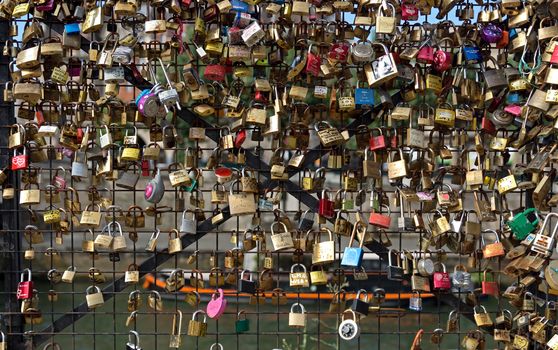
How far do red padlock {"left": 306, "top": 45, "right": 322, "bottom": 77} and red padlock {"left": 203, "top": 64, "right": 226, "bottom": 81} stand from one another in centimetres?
39

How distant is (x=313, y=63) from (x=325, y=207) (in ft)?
2.09

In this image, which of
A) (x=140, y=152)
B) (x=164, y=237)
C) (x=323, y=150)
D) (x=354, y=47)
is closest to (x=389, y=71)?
(x=354, y=47)

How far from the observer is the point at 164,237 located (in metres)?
10.1

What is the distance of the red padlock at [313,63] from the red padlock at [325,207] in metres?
0.54

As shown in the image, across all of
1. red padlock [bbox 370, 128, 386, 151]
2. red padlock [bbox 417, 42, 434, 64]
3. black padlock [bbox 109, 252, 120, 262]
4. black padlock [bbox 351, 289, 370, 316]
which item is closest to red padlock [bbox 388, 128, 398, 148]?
red padlock [bbox 370, 128, 386, 151]

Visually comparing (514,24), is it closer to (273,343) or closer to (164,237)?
(273,343)

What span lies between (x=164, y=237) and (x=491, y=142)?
7503 millimetres

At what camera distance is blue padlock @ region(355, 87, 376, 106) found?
10.0 feet

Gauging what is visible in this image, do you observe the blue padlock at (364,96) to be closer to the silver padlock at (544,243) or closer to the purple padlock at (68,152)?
the silver padlock at (544,243)

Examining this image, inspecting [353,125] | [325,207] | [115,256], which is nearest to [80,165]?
[115,256]

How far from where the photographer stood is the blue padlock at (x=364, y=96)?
3.05 meters

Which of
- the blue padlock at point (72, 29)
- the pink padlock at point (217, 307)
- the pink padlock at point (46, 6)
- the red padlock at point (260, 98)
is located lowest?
the pink padlock at point (217, 307)

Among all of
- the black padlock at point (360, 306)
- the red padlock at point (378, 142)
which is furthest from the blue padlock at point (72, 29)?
the black padlock at point (360, 306)

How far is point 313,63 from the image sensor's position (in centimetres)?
301
